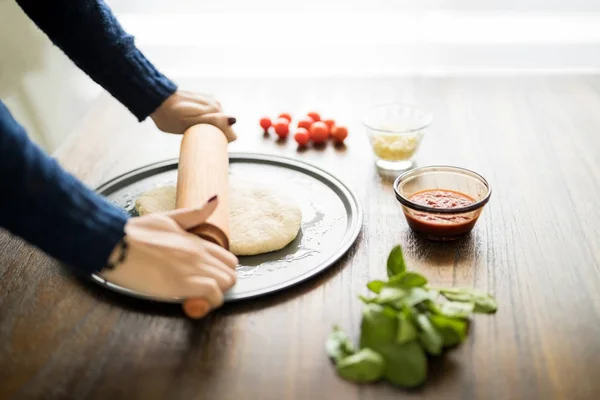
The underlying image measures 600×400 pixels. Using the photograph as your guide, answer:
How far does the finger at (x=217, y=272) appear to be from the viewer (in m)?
0.93

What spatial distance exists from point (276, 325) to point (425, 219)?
337 millimetres

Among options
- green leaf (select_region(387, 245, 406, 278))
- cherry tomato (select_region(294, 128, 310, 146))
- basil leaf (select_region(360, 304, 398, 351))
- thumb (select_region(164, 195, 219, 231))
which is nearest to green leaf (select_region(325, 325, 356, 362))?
basil leaf (select_region(360, 304, 398, 351))

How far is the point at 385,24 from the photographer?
222 centimetres

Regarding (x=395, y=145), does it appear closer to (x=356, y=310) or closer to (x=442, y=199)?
(x=442, y=199)

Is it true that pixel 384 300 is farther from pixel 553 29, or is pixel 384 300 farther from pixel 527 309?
pixel 553 29

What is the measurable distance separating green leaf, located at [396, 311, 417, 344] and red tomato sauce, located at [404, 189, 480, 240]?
31 cm

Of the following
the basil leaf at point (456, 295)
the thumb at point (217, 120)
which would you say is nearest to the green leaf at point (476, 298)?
the basil leaf at point (456, 295)

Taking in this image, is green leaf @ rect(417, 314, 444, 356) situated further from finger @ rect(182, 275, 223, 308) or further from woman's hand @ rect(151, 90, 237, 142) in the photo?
woman's hand @ rect(151, 90, 237, 142)

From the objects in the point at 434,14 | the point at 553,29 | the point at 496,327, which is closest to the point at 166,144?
the point at 496,327

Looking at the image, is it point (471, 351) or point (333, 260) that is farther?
point (333, 260)

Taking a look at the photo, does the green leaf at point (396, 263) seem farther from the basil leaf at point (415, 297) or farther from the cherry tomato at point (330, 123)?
the cherry tomato at point (330, 123)

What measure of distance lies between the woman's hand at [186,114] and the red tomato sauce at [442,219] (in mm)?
435

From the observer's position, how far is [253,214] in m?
1.20

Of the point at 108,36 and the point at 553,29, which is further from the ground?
the point at 108,36
